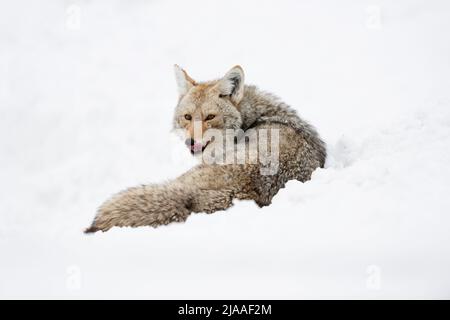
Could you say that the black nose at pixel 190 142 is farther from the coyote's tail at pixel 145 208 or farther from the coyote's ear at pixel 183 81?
the coyote's tail at pixel 145 208

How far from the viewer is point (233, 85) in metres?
8.77

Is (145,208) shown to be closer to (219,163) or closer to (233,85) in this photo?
(219,163)

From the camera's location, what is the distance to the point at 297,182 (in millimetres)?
7055

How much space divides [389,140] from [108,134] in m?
6.76

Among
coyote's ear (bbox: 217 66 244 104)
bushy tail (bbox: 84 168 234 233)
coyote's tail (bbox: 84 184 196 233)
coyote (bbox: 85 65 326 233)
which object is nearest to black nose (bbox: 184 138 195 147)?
coyote (bbox: 85 65 326 233)

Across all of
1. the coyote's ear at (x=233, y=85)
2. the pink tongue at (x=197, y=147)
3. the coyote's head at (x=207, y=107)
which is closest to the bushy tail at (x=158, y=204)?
the pink tongue at (x=197, y=147)

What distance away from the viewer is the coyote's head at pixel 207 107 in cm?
820

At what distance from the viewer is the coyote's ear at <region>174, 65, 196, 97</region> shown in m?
9.10

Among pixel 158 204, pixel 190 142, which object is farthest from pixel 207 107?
pixel 158 204

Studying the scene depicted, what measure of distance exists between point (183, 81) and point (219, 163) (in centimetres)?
231

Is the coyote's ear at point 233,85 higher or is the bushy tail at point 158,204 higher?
the coyote's ear at point 233,85

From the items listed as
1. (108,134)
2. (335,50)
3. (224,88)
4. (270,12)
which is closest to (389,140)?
(224,88)

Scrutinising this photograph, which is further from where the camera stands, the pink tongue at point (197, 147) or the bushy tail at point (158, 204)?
the pink tongue at point (197, 147)

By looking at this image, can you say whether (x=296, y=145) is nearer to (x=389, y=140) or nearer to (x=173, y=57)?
(x=389, y=140)
